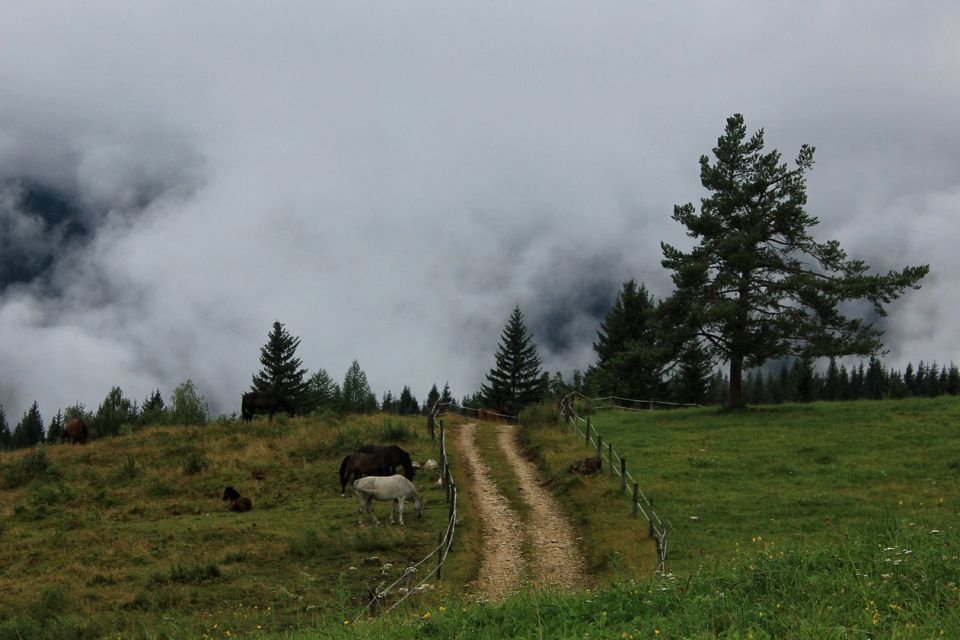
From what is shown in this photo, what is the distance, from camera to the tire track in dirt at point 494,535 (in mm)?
16656

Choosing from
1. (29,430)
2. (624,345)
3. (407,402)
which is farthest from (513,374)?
(29,430)

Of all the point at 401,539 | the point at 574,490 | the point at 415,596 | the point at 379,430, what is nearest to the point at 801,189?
the point at 574,490

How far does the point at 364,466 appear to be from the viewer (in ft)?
82.4

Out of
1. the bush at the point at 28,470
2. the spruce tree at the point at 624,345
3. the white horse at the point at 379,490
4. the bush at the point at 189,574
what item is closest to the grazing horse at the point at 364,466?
the white horse at the point at 379,490

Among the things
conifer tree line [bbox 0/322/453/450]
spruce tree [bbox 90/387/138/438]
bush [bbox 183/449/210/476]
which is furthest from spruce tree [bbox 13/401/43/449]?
bush [bbox 183/449/210/476]

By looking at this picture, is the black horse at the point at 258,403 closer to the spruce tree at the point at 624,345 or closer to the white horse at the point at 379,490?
the white horse at the point at 379,490

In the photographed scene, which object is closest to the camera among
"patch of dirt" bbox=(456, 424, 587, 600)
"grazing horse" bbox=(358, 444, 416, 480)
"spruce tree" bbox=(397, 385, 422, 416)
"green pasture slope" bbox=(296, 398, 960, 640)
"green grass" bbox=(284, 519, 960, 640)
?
"green grass" bbox=(284, 519, 960, 640)

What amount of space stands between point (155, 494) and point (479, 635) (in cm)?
2358

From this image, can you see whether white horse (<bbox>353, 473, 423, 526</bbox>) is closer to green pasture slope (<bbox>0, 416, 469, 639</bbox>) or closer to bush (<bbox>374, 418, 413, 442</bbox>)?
green pasture slope (<bbox>0, 416, 469, 639</bbox>)

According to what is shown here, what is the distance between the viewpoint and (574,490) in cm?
2502

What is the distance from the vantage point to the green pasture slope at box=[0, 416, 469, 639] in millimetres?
14945

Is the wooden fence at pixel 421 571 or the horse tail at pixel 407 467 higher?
the horse tail at pixel 407 467

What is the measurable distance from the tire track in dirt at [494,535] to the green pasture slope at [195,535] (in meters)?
1.09

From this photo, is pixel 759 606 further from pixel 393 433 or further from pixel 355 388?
pixel 355 388
